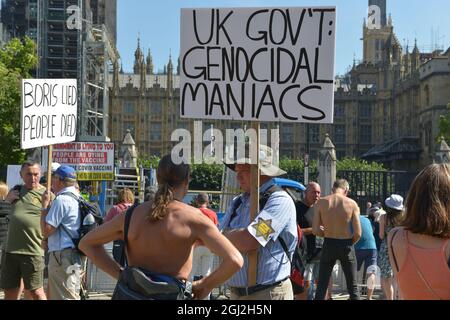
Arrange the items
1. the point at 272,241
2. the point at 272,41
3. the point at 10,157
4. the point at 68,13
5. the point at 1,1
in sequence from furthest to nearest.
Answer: the point at 1,1 < the point at 68,13 < the point at 10,157 < the point at 272,41 < the point at 272,241

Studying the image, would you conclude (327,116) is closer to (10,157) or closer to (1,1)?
(10,157)

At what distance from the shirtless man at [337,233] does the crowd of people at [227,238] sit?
1 cm

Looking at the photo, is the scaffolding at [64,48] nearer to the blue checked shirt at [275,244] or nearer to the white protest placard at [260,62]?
the white protest placard at [260,62]

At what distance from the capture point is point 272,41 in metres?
4.75

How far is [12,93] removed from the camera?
28484 mm

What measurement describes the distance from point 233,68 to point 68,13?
33.1 m

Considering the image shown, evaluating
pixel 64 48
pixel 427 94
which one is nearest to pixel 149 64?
pixel 427 94

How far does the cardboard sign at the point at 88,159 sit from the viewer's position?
14352 millimetres

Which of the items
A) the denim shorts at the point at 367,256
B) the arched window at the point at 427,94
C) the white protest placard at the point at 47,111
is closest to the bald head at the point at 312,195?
the denim shorts at the point at 367,256

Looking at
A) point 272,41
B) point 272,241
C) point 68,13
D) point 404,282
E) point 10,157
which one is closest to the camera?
point 404,282

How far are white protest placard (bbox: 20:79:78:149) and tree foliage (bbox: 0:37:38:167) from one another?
69.6 ft

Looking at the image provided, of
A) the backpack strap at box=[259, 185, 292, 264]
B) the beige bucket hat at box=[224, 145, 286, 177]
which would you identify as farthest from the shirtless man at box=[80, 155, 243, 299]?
the beige bucket hat at box=[224, 145, 286, 177]
